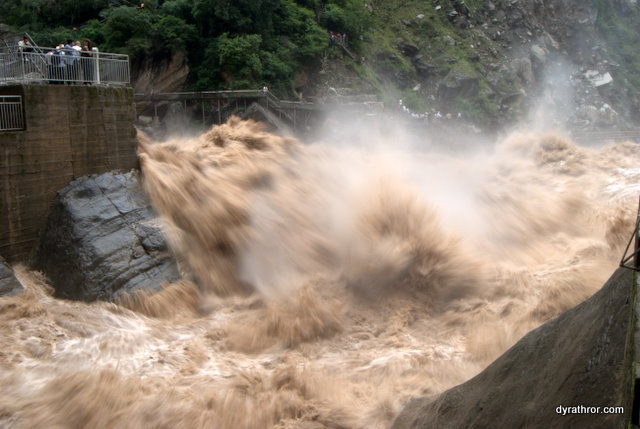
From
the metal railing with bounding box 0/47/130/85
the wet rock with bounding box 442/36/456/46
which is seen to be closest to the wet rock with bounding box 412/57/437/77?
the wet rock with bounding box 442/36/456/46

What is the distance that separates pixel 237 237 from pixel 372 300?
10.4 feet

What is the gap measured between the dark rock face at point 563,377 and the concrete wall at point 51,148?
8.85 metres

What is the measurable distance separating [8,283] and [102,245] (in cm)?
166

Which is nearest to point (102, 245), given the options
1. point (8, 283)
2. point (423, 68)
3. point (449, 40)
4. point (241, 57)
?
point (8, 283)

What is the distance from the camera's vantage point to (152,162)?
12227 mm

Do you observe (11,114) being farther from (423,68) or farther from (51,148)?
(423,68)

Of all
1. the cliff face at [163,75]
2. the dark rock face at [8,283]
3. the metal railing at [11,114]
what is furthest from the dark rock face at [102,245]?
the cliff face at [163,75]

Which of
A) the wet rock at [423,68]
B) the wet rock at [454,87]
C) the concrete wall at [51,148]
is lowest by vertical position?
the concrete wall at [51,148]

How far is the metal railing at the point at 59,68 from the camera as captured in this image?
35.3 feet

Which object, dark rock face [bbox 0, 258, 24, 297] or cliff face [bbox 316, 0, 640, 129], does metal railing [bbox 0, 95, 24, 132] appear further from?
cliff face [bbox 316, 0, 640, 129]

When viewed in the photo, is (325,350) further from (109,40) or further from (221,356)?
(109,40)

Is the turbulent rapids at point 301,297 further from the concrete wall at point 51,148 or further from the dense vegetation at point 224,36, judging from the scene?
the dense vegetation at point 224,36

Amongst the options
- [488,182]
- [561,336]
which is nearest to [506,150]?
[488,182]

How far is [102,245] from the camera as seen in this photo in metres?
10.3
